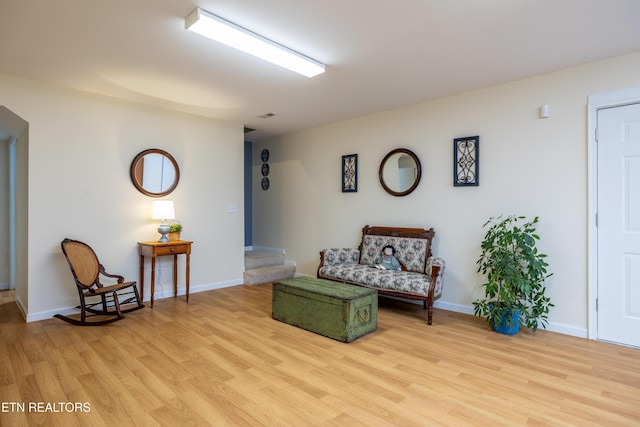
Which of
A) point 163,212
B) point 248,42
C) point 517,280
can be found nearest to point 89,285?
point 163,212

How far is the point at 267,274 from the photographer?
18.1 feet

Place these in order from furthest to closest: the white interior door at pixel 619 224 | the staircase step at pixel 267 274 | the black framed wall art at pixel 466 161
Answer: the staircase step at pixel 267 274, the black framed wall art at pixel 466 161, the white interior door at pixel 619 224

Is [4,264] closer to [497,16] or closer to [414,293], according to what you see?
[414,293]

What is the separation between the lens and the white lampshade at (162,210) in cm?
421

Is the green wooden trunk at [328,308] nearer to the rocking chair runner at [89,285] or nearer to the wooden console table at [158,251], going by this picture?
the wooden console table at [158,251]

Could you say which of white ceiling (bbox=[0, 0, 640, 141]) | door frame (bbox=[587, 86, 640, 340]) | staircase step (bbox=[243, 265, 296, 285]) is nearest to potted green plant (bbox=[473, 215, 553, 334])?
door frame (bbox=[587, 86, 640, 340])

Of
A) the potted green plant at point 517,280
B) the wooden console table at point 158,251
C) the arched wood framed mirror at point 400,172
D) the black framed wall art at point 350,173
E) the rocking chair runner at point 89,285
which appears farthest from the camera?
the black framed wall art at point 350,173

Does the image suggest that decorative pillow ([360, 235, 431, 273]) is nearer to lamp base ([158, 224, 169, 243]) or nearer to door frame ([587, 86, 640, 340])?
door frame ([587, 86, 640, 340])

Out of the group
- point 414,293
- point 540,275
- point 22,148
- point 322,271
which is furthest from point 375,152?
point 22,148

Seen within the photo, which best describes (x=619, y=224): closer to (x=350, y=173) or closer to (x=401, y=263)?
(x=401, y=263)

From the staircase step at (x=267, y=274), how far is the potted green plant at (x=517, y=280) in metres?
3.16

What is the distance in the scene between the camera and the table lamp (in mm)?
4219

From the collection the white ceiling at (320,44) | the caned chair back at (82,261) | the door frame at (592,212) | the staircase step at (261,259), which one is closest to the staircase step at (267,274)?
the staircase step at (261,259)

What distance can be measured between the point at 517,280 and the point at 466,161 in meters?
1.43
